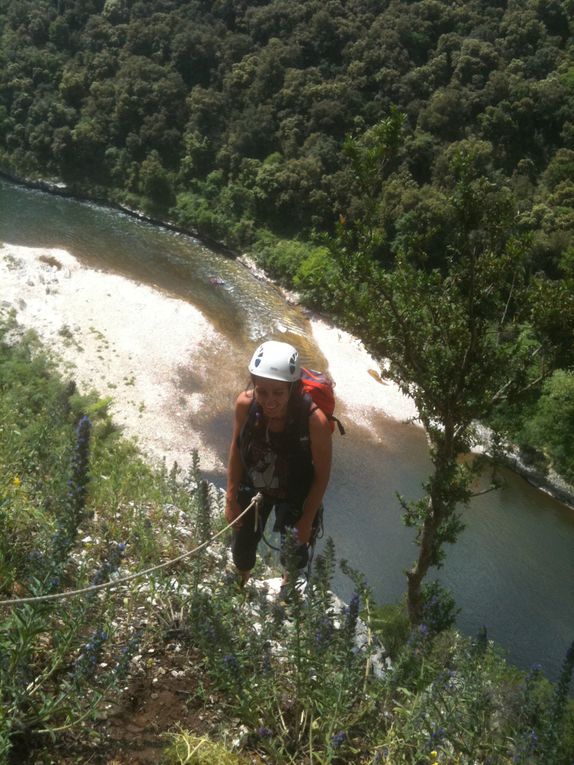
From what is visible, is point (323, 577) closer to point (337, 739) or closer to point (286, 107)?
point (337, 739)

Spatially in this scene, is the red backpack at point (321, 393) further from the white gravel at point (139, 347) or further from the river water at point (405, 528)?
the white gravel at point (139, 347)

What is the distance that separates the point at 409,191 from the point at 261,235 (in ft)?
26.4

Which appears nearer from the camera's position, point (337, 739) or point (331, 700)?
point (337, 739)

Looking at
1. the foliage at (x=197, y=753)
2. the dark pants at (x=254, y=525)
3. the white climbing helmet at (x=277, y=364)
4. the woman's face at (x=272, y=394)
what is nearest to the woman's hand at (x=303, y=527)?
the dark pants at (x=254, y=525)

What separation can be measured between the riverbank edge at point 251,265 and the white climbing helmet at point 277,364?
33.3 feet

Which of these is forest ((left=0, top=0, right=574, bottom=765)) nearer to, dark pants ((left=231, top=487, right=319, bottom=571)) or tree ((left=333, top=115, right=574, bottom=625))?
tree ((left=333, top=115, right=574, bottom=625))

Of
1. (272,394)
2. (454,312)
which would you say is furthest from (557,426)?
(272,394)

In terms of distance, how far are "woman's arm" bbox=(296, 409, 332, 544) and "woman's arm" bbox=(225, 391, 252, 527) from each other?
0.49 metres

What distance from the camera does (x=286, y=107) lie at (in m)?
34.6

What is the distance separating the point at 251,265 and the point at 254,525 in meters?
25.9

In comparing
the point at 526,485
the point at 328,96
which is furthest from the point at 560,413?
the point at 328,96

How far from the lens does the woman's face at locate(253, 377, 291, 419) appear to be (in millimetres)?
3652

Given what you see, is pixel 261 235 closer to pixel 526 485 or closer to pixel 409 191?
pixel 409 191

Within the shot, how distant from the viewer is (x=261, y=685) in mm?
3250
